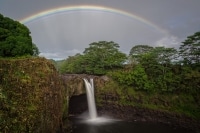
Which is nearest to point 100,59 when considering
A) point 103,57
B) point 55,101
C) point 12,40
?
point 103,57

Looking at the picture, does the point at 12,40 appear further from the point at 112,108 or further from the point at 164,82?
the point at 164,82

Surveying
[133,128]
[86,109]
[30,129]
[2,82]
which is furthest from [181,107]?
[2,82]

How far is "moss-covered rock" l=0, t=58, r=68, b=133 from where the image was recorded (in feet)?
44.5

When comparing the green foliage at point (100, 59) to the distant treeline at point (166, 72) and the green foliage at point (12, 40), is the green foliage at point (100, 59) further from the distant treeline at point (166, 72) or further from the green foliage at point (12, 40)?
the green foliage at point (12, 40)

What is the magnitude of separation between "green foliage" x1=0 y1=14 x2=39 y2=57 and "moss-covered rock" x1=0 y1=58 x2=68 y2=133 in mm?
6747

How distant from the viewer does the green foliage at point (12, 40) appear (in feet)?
79.0

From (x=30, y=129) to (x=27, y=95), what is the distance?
2.69 metres

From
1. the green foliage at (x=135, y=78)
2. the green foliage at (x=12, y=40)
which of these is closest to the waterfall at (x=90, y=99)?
the green foliage at (x=135, y=78)

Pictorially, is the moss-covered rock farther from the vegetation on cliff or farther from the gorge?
the vegetation on cliff

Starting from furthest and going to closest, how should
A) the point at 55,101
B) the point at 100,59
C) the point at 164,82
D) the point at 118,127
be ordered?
the point at 100,59 → the point at 164,82 → the point at 118,127 → the point at 55,101

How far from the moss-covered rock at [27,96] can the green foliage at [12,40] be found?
675 centimetres

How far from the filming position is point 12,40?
24.5 metres

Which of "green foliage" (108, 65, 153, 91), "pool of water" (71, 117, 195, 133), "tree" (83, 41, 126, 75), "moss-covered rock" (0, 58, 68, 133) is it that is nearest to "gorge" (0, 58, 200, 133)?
"moss-covered rock" (0, 58, 68, 133)

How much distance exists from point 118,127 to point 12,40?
18589 millimetres
